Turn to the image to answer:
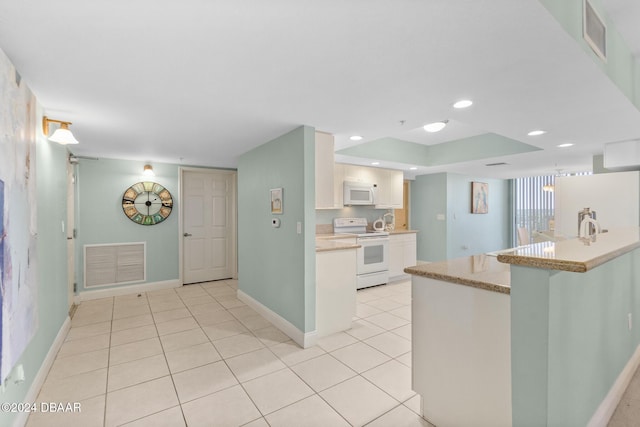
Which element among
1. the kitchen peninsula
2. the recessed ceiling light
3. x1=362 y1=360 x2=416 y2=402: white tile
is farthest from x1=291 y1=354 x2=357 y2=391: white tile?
the recessed ceiling light

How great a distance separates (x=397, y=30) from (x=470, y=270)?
1444 mm

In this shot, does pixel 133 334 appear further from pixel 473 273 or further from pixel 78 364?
pixel 473 273

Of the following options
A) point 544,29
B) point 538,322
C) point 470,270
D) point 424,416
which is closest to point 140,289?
point 424,416

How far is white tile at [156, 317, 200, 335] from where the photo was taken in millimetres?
3314

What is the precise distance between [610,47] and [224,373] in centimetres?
366

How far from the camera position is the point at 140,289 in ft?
15.8

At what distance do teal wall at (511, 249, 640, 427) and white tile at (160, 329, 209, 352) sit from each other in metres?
2.78

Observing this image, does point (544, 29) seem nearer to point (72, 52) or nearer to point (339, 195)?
point (72, 52)

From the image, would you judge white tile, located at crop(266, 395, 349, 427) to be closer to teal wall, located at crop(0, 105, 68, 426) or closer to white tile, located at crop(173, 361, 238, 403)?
white tile, located at crop(173, 361, 238, 403)

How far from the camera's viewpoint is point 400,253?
221 inches

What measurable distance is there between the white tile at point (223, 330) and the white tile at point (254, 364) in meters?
0.52

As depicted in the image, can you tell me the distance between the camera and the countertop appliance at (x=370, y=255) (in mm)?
4919

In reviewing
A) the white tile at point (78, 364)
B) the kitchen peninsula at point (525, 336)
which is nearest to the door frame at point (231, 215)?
the white tile at point (78, 364)

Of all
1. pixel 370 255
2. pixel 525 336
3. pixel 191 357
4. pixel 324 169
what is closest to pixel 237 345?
pixel 191 357
